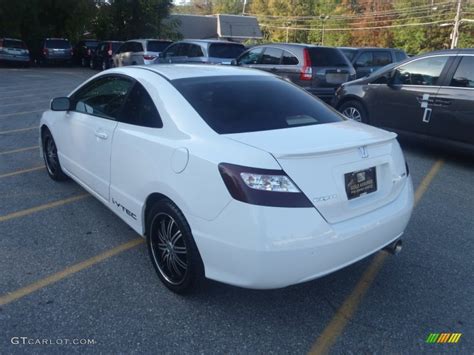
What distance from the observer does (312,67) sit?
384 inches

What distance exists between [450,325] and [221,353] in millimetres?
1502

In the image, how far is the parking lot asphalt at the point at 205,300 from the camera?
8.65 ft

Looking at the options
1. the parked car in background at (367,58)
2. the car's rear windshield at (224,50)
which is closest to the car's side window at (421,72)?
Answer: the parked car in background at (367,58)

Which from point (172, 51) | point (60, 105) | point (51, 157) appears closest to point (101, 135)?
point (60, 105)

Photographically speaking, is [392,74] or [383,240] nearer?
[383,240]

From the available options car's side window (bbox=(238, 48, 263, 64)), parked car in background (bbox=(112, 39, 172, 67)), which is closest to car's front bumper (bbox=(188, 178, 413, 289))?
car's side window (bbox=(238, 48, 263, 64))

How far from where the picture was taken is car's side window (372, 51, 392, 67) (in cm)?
1418

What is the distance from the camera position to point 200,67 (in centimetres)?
392

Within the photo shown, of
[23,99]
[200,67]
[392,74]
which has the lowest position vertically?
[23,99]

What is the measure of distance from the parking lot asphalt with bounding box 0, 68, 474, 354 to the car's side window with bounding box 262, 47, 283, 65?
6908mm

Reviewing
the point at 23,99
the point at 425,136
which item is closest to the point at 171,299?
the point at 425,136

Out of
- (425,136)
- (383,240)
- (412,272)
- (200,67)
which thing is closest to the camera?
(383,240)

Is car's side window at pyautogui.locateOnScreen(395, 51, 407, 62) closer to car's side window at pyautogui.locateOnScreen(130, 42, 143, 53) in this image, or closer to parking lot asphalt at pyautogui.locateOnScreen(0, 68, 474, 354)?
car's side window at pyautogui.locateOnScreen(130, 42, 143, 53)

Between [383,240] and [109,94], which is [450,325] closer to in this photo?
[383,240]
